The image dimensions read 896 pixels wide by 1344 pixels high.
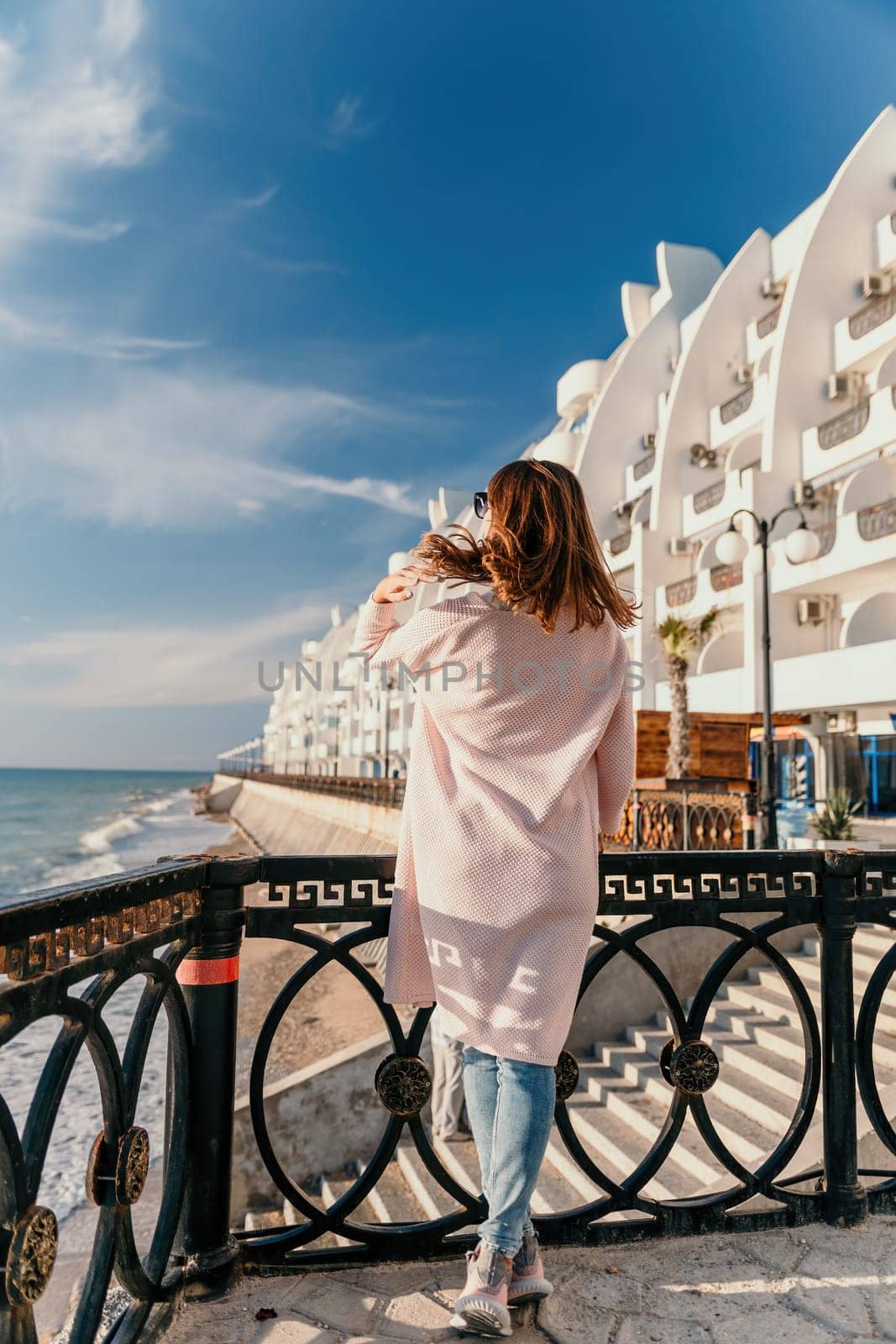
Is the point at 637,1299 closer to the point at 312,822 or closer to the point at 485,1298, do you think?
the point at 485,1298

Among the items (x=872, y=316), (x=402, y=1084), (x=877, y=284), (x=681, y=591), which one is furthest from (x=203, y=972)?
(x=877, y=284)

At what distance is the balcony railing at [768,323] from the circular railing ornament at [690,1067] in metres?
25.3

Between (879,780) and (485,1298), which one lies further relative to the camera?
(879,780)

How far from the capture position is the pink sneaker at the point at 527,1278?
2.02 meters

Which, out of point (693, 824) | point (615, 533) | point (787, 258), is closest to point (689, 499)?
point (615, 533)

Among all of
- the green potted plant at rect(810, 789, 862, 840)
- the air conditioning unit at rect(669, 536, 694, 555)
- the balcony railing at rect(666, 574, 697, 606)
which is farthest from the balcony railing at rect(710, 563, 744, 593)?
the green potted plant at rect(810, 789, 862, 840)

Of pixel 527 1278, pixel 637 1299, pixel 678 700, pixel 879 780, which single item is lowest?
pixel 637 1299

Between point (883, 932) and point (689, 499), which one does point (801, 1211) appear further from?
point (689, 499)

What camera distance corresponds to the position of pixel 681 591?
79.9 feet

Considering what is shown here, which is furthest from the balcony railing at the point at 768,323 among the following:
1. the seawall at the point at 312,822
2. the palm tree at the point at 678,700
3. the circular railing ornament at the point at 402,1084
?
the circular railing ornament at the point at 402,1084

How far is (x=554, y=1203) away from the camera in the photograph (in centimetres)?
541

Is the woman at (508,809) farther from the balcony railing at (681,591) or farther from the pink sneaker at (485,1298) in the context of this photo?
the balcony railing at (681,591)

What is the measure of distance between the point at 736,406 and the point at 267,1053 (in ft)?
81.5

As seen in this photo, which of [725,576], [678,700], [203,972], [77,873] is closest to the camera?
[203,972]
